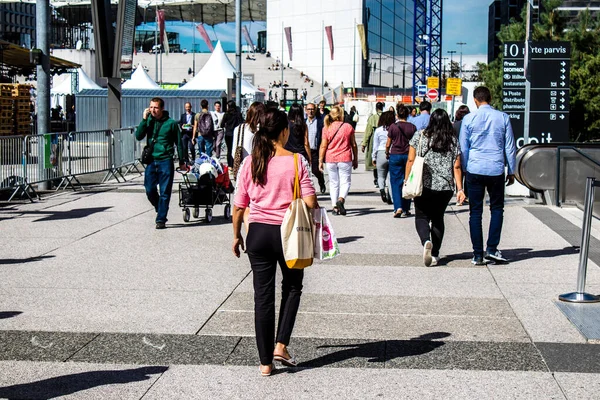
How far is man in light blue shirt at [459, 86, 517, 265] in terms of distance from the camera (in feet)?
32.1

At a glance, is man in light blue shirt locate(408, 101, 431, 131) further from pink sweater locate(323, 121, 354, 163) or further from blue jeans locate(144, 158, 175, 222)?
blue jeans locate(144, 158, 175, 222)

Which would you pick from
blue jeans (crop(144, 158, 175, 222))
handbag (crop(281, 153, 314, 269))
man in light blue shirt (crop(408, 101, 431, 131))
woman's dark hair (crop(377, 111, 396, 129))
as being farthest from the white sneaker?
man in light blue shirt (crop(408, 101, 431, 131))

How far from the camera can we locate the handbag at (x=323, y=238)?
5643 millimetres

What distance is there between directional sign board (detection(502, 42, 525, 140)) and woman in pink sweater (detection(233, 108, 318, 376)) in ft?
43.2

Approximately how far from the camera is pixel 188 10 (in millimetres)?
99188

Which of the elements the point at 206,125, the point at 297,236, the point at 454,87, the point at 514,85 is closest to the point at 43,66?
the point at 206,125

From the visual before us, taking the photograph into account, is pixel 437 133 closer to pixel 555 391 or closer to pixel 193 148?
pixel 555 391

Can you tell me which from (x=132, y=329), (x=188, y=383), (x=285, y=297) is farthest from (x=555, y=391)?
(x=132, y=329)

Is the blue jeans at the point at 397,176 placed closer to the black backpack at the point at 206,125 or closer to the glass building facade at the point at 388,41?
the black backpack at the point at 206,125

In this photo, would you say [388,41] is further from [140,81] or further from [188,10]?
[140,81]

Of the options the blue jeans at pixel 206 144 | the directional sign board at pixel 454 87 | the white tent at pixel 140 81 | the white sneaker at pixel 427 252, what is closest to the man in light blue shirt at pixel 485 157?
the white sneaker at pixel 427 252

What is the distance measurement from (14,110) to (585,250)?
24257 millimetres

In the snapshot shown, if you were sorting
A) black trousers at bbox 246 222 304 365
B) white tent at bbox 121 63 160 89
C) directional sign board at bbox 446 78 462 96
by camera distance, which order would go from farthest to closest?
white tent at bbox 121 63 160 89, directional sign board at bbox 446 78 462 96, black trousers at bbox 246 222 304 365

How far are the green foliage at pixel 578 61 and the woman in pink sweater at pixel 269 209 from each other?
738 inches
